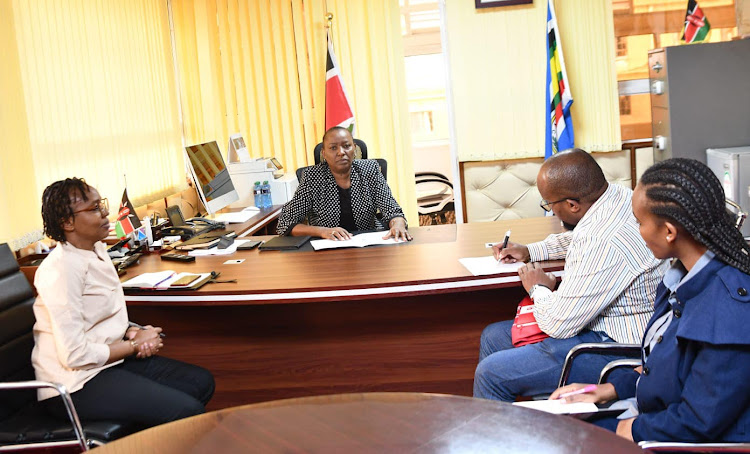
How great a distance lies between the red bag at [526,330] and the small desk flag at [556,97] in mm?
3491

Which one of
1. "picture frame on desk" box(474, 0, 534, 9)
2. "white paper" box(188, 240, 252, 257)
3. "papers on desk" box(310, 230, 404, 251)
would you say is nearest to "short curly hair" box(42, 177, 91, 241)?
"white paper" box(188, 240, 252, 257)

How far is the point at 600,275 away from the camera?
96.6 inches

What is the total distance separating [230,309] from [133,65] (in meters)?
2.77

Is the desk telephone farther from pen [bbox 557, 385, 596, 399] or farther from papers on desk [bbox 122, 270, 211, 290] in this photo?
pen [bbox 557, 385, 596, 399]

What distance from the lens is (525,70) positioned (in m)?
6.23

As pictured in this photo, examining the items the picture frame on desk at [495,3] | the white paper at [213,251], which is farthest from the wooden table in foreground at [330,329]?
the picture frame on desk at [495,3]

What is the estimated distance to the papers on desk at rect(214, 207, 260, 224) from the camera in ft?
16.6

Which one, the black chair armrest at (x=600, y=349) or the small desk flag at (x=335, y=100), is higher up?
the small desk flag at (x=335, y=100)

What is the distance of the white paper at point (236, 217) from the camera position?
506cm

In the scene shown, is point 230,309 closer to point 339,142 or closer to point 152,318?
point 152,318

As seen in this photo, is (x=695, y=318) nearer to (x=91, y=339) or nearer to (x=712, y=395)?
(x=712, y=395)

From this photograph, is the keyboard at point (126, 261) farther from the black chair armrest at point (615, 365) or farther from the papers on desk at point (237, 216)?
the black chair armrest at point (615, 365)

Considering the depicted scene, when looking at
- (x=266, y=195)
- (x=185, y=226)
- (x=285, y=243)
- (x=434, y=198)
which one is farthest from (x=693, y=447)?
(x=434, y=198)

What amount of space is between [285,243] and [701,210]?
250cm
